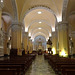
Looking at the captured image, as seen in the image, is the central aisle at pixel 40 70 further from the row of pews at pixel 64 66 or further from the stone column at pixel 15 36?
the stone column at pixel 15 36

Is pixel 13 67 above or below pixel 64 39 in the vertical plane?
below

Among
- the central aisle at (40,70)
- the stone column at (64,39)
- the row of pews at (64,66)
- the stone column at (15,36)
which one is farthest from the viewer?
the stone column at (15,36)

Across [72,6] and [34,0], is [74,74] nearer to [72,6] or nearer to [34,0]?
[72,6]

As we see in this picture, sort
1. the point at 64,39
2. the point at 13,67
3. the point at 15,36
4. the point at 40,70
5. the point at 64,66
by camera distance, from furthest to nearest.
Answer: the point at 15,36
the point at 64,39
the point at 40,70
the point at 13,67
the point at 64,66

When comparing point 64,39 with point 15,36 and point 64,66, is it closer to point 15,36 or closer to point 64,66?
point 15,36

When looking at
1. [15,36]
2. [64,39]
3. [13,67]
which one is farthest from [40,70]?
[15,36]

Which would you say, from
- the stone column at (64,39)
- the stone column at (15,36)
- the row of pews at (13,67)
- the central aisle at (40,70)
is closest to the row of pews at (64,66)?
the central aisle at (40,70)

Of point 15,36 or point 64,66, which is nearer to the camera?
point 64,66

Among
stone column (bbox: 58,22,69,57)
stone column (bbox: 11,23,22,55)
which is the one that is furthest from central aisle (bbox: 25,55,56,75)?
stone column (bbox: 11,23,22,55)

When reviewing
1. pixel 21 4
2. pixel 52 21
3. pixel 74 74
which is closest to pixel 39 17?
pixel 52 21

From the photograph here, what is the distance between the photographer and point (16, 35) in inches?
616

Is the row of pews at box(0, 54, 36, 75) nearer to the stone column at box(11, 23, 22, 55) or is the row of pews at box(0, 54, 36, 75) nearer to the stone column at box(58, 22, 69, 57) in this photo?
the stone column at box(11, 23, 22, 55)

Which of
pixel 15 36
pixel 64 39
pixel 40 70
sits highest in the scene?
pixel 15 36

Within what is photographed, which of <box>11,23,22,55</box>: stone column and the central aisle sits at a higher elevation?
<box>11,23,22,55</box>: stone column
